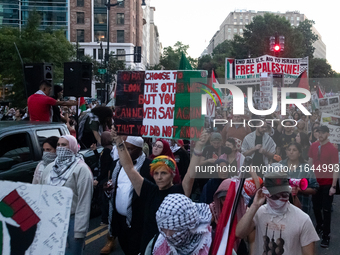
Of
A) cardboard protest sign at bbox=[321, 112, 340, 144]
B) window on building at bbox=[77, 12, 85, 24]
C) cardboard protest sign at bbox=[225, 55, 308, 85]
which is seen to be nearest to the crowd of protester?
cardboard protest sign at bbox=[321, 112, 340, 144]

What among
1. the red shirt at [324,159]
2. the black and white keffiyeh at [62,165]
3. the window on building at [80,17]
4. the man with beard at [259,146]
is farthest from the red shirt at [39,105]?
the window on building at [80,17]

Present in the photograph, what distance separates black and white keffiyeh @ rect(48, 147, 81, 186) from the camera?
3.84 meters

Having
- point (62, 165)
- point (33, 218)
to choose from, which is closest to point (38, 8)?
point (62, 165)

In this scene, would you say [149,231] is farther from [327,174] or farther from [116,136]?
[327,174]

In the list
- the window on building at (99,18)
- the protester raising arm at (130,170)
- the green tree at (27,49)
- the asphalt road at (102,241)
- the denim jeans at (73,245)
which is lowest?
the asphalt road at (102,241)

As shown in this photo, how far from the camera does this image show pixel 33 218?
269cm

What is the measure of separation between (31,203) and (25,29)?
884 inches

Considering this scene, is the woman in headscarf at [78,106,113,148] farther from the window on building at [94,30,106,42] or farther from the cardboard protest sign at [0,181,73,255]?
the window on building at [94,30,106,42]

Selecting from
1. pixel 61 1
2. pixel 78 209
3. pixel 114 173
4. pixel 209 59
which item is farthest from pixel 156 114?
pixel 209 59

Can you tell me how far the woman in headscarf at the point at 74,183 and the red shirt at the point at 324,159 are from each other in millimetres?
3324

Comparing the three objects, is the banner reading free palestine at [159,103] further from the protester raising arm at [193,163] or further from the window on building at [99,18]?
the window on building at [99,18]

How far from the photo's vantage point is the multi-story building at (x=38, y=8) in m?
39.3

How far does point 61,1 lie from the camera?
40.8 metres

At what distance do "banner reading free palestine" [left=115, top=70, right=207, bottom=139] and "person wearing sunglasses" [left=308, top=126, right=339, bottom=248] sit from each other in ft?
7.76
